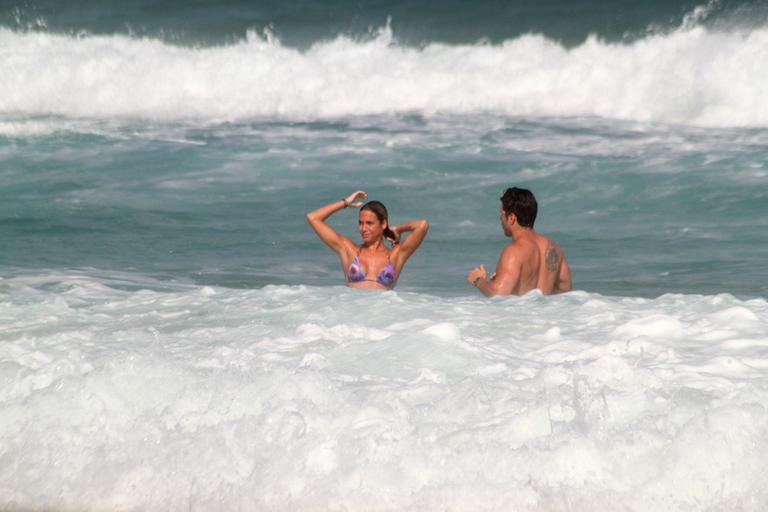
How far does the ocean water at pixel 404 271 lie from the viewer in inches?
153

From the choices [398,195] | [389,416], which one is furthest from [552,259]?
[398,195]

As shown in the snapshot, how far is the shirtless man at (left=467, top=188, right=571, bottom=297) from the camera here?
23.7ft

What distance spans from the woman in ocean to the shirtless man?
0.77m

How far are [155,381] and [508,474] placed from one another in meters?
1.68

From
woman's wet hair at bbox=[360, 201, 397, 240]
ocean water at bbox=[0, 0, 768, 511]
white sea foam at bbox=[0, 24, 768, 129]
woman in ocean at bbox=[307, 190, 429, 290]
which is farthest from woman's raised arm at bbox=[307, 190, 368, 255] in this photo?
white sea foam at bbox=[0, 24, 768, 129]

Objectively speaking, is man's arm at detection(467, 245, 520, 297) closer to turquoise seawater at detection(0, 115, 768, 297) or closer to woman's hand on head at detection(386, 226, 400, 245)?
woman's hand on head at detection(386, 226, 400, 245)

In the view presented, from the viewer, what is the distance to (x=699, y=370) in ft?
15.7

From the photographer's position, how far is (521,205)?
741 cm

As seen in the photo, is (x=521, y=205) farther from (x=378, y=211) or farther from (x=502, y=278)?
(x=378, y=211)

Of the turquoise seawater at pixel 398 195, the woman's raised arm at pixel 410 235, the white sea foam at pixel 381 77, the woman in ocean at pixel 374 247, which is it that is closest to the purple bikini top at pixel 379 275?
the woman in ocean at pixel 374 247

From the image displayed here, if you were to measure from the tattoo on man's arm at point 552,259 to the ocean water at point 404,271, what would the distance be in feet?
1.42

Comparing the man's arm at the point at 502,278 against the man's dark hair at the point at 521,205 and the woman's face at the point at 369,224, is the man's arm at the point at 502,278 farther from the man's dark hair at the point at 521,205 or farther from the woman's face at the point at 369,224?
the woman's face at the point at 369,224

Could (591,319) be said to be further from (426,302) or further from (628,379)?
(628,379)

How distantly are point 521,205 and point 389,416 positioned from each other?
350 centimetres
